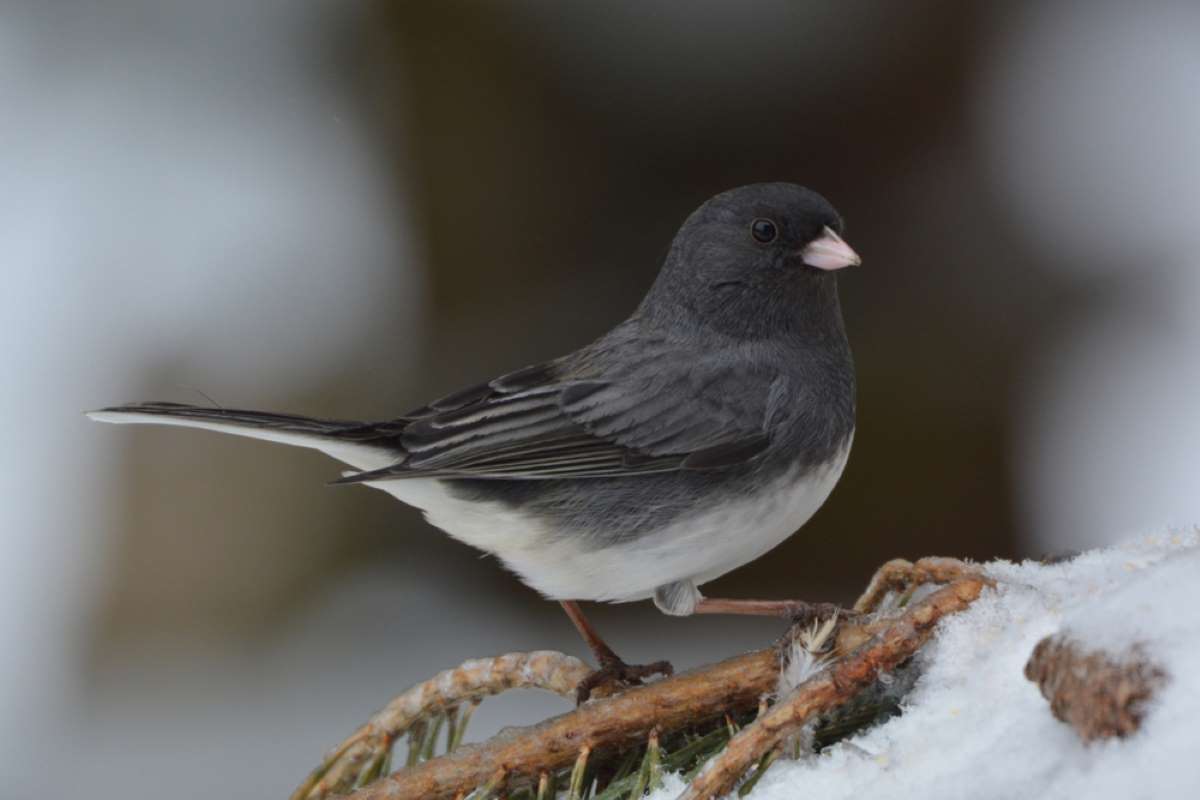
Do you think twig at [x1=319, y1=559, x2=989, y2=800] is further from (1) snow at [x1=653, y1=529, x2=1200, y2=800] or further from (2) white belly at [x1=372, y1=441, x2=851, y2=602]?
(2) white belly at [x1=372, y1=441, x2=851, y2=602]

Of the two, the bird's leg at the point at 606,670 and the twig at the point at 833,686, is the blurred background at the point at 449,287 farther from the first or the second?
the twig at the point at 833,686

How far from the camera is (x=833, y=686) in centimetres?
104

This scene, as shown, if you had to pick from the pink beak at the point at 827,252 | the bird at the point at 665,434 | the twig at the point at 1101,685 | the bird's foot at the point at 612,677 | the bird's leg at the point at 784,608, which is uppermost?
the pink beak at the point at 827,252

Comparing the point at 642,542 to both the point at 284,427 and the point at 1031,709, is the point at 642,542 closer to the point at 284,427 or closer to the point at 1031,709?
the point at 284,427

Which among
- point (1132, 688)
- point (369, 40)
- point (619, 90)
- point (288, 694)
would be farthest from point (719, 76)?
point (1132, 688)

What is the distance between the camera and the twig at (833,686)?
99 centimetres

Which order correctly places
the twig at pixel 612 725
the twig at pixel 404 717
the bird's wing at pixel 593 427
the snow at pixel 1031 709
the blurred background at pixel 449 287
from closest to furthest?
the snow at pixel 1031 709
the twig at pixel 612 725
the twig at pixel 404 717
the bird's wing at pixel 593 427
the blurred background at pixel 449 287

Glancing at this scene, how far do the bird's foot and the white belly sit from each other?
12 centimetres

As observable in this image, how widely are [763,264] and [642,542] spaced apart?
55 centimetres

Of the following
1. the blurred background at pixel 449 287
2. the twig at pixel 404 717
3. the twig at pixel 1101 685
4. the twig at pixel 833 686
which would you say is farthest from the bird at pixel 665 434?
the blurred background at pixel 449 287

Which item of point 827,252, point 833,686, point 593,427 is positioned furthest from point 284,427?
point 833,686

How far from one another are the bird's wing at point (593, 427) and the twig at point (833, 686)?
696 mm

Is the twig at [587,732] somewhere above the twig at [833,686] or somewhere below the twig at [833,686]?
below

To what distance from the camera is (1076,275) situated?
3.02m
